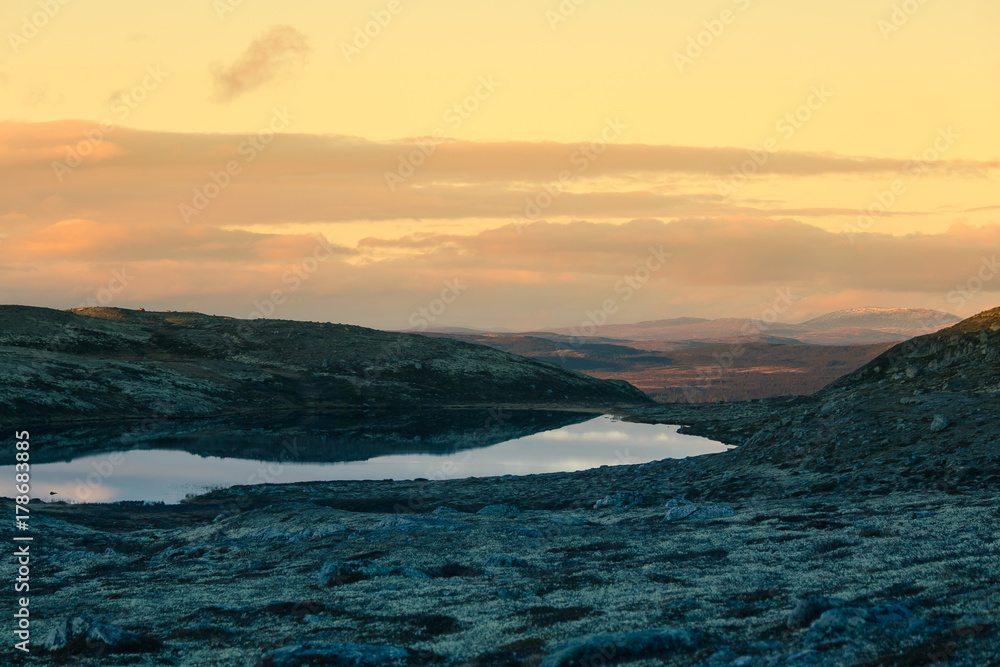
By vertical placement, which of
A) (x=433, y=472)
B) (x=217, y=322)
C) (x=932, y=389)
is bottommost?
(x=433, y=472)

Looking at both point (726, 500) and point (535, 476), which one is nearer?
point (726, 500)

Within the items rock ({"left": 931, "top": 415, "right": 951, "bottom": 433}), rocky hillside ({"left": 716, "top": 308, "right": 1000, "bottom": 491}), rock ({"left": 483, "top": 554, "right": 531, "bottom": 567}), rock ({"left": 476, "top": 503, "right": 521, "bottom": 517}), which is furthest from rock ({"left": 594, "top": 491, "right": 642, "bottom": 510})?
rock ({"left": 931, "top": 415, "right": 951, "bottom": 433})

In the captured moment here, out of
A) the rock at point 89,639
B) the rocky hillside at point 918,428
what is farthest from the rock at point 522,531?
the rocky hillside at point 918,428

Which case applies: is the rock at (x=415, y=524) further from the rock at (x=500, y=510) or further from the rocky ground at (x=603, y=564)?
the rock at (x=500, y=510)

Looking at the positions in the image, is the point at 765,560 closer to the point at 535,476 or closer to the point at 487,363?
the point at 535,476

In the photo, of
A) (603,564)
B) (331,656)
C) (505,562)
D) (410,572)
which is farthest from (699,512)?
(331,656)

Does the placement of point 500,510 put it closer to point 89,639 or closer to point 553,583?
point 553,583

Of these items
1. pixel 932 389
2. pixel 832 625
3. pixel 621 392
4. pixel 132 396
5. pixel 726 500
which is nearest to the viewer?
pixel 832 625

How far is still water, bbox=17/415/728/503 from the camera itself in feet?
206

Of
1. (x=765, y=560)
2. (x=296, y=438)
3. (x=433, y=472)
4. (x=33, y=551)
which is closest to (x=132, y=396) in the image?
(x=296, y=438)

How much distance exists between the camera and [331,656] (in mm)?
18969

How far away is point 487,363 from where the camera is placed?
158 metres

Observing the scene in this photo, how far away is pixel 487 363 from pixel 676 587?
133 meters

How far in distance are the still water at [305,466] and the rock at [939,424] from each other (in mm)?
31375
